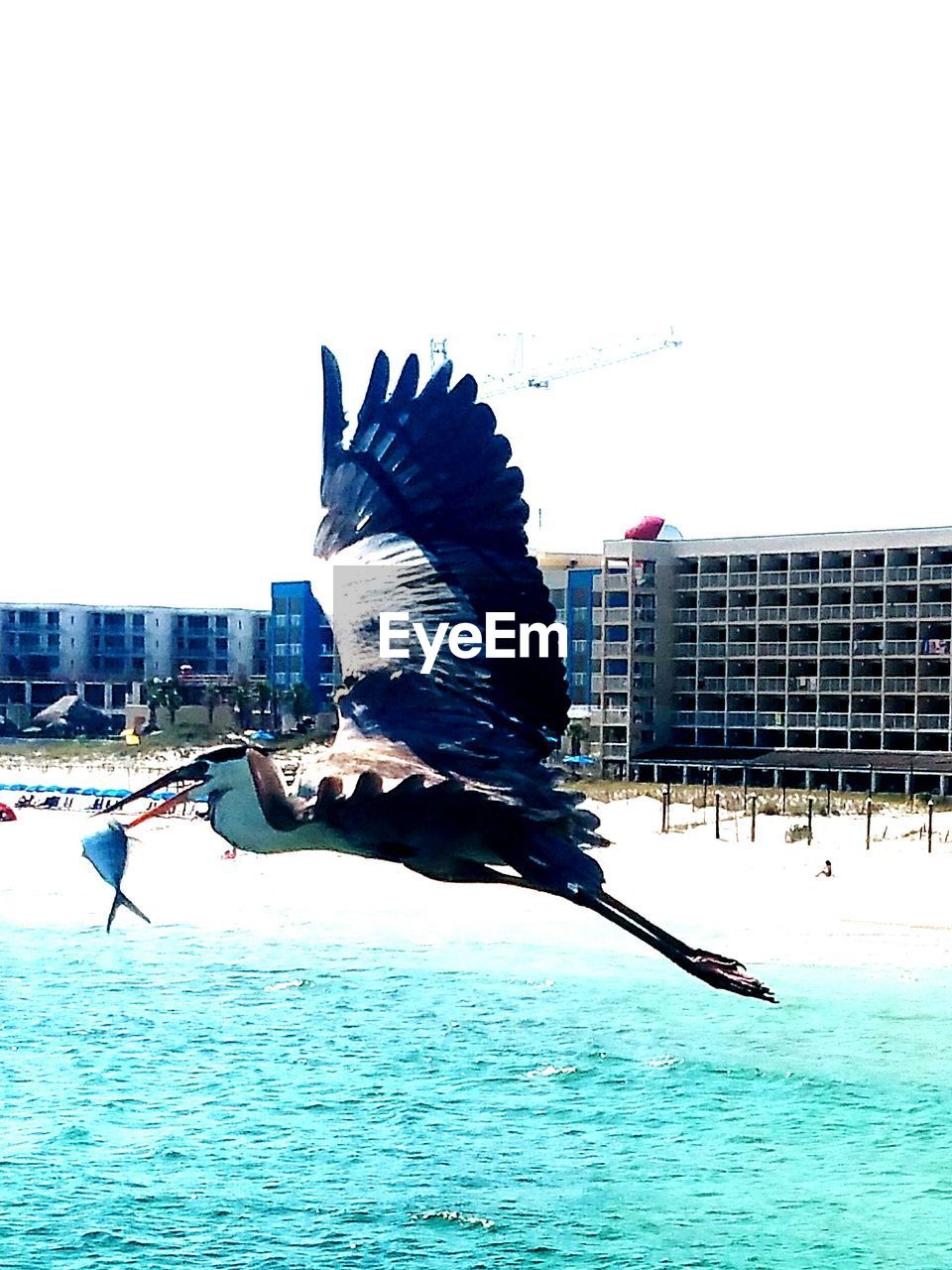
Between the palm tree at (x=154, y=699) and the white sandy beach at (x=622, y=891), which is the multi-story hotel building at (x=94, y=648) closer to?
the palm tree at (x=154, y=699)

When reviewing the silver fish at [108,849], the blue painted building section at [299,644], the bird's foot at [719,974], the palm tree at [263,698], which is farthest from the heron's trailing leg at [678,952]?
the palm tree at [263,698]

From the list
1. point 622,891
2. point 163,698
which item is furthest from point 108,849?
point 163,698

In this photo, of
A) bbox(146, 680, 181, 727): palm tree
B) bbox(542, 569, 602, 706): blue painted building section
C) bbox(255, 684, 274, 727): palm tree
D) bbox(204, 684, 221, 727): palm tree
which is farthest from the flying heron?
bbox(542, 569, 602, 706): blue painted building section

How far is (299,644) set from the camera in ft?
178

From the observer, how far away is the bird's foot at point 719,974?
13180 millimetres

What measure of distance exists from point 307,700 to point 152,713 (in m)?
13.4

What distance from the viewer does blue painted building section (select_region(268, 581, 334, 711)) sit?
4900cm

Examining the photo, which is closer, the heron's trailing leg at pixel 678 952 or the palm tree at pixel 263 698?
the heron's trailing leg at pixel 678 952

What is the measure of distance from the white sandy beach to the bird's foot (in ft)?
74.9

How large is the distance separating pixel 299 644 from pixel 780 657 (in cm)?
1377

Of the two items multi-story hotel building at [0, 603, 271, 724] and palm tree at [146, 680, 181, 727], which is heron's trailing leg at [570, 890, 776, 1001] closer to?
palm tree at [146, 680, 181, 727]

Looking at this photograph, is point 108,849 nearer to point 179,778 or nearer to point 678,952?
point 179,778

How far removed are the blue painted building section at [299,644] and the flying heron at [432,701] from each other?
3147 cm

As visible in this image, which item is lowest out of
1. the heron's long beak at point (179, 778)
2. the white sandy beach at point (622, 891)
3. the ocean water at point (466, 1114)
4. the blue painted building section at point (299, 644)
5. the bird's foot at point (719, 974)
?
the ocean water at point (466, 1114)
